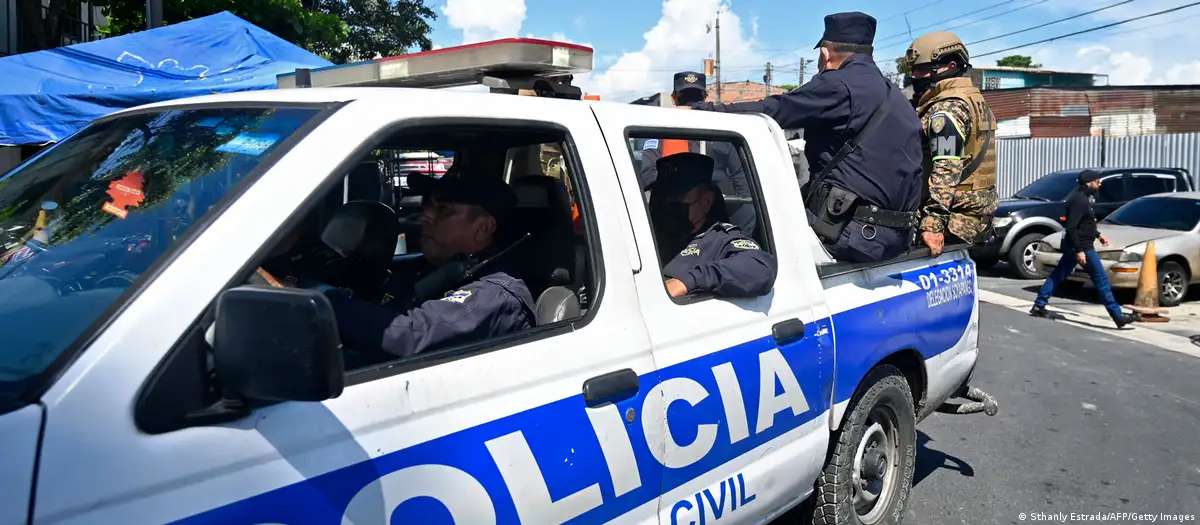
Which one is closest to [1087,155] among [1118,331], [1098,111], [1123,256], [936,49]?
[1098,111]

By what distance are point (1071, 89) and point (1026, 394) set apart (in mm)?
31931

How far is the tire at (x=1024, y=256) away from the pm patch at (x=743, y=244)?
1191 centimetres

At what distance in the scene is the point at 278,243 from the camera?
177 centimetres

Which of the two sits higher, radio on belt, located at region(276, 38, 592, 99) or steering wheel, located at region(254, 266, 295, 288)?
radio on belt, located at region(276, 38, 592, 99)

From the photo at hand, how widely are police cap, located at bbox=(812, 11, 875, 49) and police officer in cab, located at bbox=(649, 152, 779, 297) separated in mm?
1395

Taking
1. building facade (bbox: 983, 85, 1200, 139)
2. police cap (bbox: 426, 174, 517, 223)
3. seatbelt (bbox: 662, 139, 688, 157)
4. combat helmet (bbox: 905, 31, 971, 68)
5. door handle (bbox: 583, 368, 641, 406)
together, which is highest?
building facade (bbox: 983, 85, 1200, 139)

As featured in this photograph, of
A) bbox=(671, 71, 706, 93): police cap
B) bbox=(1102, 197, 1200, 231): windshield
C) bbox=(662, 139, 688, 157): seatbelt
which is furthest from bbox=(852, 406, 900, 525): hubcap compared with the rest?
bbox=(1102, 197, 1200, 231): windshield

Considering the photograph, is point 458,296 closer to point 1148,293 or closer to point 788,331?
point 788,331

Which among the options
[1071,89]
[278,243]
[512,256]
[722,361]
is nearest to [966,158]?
[722,361]

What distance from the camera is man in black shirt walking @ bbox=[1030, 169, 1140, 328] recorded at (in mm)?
9898

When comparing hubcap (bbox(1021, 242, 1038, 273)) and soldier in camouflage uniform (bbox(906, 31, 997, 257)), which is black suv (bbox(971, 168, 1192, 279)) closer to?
hubcap (bbox(1021, 242, 1038, 273))

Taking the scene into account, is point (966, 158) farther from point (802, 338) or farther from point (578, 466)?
point (578, 466)

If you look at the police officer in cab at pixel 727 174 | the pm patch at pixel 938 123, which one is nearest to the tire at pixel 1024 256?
the pm patch at pixel 938 123

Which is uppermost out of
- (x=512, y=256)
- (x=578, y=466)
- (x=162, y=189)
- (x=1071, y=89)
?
(x=1071, y=89)
